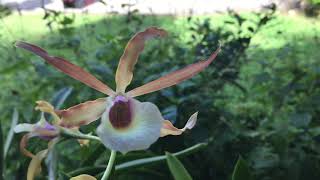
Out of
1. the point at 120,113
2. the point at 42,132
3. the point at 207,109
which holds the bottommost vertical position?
the point at 207,109

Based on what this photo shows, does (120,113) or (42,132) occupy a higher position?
(120,113)

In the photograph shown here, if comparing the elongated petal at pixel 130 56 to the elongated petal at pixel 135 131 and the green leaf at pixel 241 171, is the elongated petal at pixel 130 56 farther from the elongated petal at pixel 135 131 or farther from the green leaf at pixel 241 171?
the green leaf at pixel 241 171

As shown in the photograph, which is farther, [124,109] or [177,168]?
[177,168]

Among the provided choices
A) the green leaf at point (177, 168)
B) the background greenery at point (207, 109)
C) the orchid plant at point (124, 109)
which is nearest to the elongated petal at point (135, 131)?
the orchid plant at point (124, 109)

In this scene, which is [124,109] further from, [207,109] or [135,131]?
[207,109]

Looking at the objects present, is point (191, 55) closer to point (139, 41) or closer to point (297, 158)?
point (297, 158)

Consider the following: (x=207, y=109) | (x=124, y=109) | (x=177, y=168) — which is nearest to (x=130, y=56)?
(x=124, y=109)

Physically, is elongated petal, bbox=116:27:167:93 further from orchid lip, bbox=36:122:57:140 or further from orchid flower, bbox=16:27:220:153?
orchid lip, bbox=36:122:57:140
